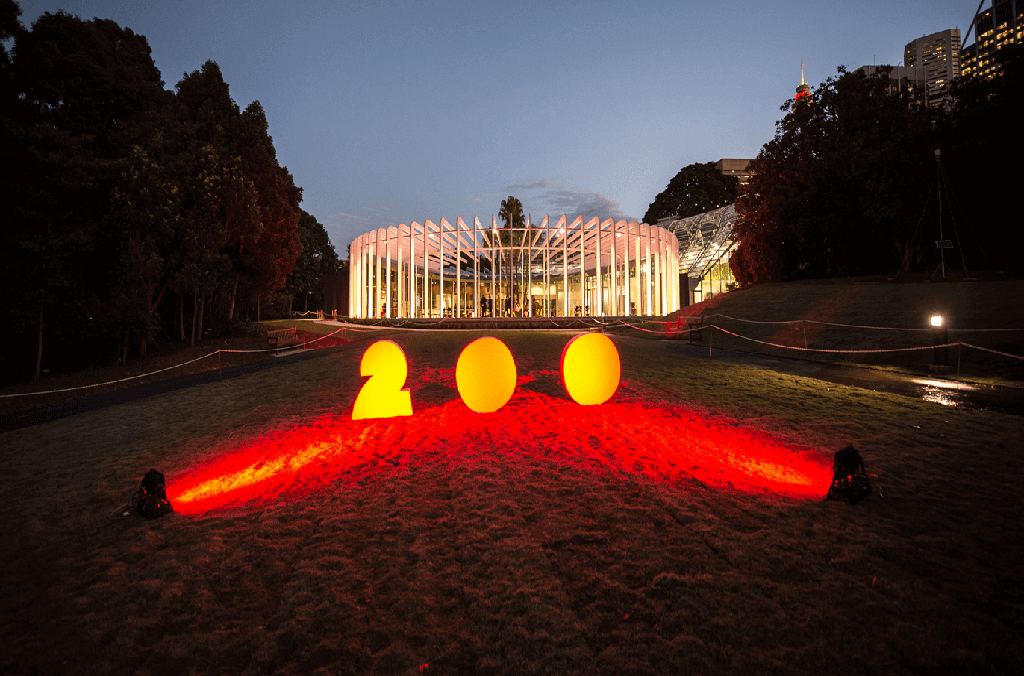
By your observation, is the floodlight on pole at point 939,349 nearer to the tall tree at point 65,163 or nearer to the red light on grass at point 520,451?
the red light on grass at point 520,451

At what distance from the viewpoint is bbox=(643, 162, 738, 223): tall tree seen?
68750 millimetres

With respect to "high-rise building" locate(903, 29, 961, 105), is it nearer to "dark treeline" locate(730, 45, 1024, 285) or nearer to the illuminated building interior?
the illuminated building interior

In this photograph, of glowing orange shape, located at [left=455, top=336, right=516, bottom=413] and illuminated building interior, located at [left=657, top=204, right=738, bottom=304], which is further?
illuminated building interior, located at [left=657, top=204, right=738, bottom=304]

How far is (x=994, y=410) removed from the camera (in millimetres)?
6562

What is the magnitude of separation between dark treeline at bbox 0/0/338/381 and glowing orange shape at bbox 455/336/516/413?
1407 cm

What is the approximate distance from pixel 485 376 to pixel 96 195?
1626cm

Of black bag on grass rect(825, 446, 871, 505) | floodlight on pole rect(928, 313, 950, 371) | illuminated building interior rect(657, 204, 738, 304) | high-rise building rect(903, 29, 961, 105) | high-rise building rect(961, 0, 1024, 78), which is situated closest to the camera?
black bag on grass rect(825, 446, 871, 505)

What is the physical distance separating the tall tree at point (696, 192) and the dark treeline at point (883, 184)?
40.1 meters

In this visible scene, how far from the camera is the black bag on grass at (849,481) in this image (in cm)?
365

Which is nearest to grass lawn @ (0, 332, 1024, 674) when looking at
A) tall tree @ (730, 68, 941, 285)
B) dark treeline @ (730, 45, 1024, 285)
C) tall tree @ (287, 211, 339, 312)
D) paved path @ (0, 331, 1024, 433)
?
paved path @ (0, 331, 1024, 433)

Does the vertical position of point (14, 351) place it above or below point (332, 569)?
above

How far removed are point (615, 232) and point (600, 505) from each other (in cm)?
2655

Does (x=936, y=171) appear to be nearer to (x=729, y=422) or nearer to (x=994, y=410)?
(x=994, y=410)

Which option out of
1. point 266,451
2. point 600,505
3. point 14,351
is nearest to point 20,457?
point 266,451
